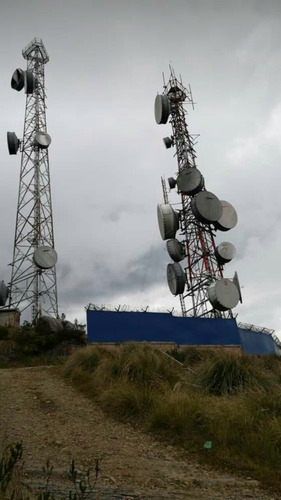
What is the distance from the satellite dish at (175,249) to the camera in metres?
29.0

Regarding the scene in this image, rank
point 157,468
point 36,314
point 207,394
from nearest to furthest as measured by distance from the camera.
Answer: point 157,468, point 207,394, point 36,314

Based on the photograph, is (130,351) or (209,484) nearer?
(209,484)

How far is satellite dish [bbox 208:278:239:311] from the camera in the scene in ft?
77.2

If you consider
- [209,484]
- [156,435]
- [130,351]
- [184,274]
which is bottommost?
[209,484]

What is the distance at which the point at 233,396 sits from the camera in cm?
758

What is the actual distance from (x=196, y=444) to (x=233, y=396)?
5.25 feet

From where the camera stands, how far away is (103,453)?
589 centimetres

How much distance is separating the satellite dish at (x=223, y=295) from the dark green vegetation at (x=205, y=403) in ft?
42.6

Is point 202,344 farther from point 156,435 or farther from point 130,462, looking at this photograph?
point 130,462

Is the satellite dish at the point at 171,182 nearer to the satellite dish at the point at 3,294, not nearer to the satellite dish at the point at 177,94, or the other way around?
the satellite dish at the point at 177,94

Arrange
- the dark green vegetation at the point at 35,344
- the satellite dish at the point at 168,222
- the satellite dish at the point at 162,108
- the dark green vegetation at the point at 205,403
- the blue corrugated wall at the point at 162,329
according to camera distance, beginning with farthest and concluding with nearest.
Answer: the satellite dish at the point at 162,108, the satellite dish at the point at 168,222, the blue corrugated wall at the point at 162,329, the dark green vegetation at the point at 35,344, the dark green vegetation at the point at 205,403

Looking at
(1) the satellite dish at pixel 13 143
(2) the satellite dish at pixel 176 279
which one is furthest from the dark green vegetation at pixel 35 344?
(1) the satellite dish at pixel 13 143

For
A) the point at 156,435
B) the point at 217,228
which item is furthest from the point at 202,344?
the point at 156,435

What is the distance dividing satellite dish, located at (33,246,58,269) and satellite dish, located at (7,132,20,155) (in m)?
9.80
